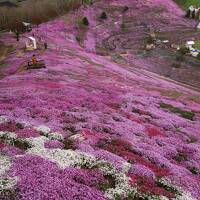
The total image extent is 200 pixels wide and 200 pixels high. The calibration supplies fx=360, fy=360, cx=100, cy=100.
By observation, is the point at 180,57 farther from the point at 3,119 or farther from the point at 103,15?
the point at 3,119

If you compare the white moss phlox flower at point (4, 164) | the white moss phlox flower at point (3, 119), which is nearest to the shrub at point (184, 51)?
the white moss phlox flower at point (3, 119)

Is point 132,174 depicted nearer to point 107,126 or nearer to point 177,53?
point 107,126

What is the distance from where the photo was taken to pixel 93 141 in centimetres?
2688

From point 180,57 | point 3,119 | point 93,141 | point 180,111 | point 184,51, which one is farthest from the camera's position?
point 184,51

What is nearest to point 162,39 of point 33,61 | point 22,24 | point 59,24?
point 59,24

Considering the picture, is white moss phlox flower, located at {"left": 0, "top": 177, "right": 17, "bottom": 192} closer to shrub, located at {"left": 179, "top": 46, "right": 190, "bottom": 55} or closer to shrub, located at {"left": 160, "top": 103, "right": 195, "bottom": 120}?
shrub, located at {"left": 160, "top": 103, "right": 195, "bottom": 120}

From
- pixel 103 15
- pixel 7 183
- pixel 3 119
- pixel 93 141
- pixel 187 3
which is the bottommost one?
pixel 93 141

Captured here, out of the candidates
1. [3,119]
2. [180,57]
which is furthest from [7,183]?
[180,57]

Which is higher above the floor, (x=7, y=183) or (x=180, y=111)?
(x=7, y=183)

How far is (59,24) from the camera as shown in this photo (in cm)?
11288

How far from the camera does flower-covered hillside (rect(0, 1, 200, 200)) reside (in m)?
19.5

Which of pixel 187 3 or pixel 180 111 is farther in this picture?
pixel 187 3

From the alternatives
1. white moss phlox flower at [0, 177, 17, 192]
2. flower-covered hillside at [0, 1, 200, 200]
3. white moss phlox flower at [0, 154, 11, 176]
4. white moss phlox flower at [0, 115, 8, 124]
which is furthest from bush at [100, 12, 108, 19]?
white moss phlox flower at [0, 177, 17, 192]

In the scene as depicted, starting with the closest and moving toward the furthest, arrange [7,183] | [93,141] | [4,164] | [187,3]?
[7,183]
[4,164]
[93,141]
[187,3]
